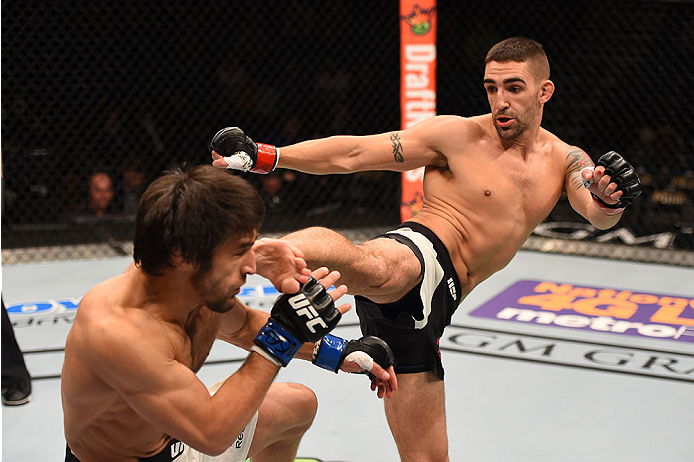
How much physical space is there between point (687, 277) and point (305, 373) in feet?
9.76

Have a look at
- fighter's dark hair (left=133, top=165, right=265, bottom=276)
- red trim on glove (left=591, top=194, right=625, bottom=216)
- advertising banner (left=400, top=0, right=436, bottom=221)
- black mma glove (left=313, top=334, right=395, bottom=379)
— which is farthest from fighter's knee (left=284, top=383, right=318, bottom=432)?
advertising banner (left=400, top=0, right=436, bottom=221)

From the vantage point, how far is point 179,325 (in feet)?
5.21

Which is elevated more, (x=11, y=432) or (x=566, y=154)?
(x=566, y=154)

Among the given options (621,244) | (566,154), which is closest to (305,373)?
(566,154)

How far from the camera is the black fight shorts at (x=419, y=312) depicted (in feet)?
7.23

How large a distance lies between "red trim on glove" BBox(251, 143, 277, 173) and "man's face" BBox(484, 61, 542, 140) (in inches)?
28.0

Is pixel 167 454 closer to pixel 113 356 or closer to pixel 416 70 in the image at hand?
pixel 113 356

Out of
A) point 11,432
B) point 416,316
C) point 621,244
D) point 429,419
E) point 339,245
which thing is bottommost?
point 621,244

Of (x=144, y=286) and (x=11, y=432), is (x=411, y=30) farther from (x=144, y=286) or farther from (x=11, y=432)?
(x=144, y=286)

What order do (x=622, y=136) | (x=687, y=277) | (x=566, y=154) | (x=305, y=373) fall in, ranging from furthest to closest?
1. (x=622, y=136)
2. (x=687, y=277)
3. (x=305, y=373)
4. (x=566, y=154)

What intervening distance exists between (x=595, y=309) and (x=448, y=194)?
2174mm

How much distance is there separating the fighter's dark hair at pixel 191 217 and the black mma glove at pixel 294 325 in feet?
0.66

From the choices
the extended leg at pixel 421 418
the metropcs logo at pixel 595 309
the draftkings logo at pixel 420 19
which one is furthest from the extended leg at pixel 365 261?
the draftkings logo at pixel 420 19

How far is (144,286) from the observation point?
1.54 meters
